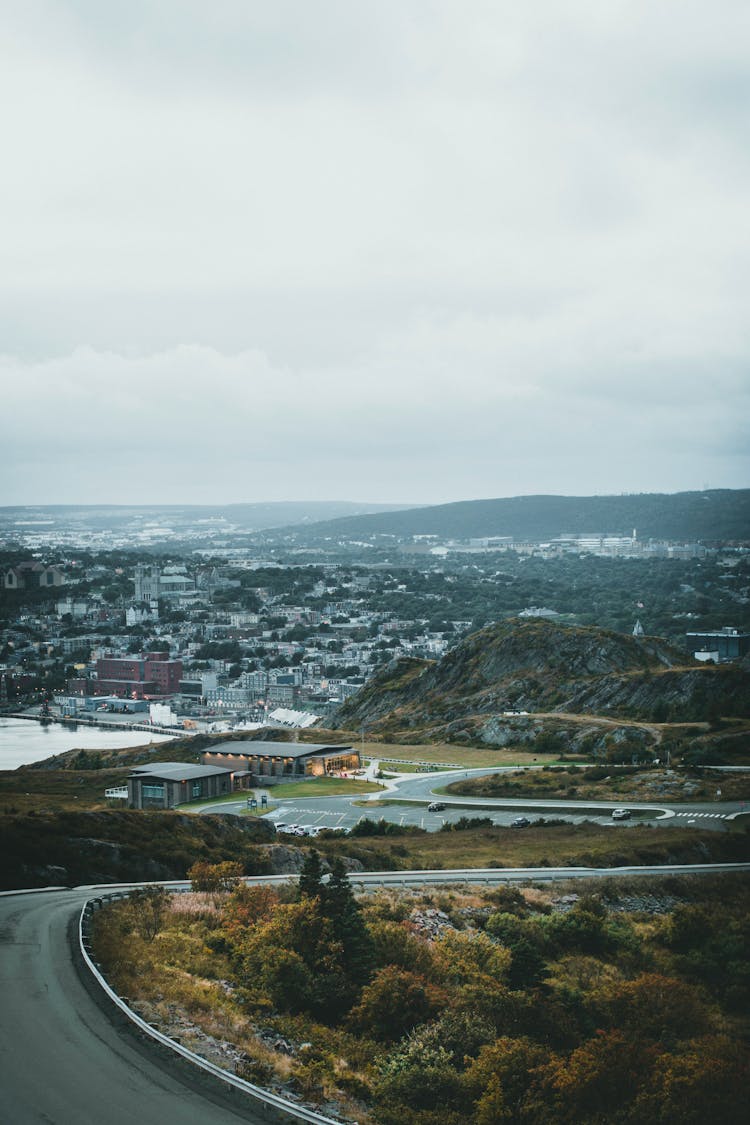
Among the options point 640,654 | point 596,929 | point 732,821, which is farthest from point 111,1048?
point 640,654

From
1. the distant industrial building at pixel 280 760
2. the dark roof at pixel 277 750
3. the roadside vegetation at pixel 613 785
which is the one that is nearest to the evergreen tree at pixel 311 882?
the roadside vegetation at pixel 613 785

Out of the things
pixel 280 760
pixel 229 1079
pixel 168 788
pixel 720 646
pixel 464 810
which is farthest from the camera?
pixel 720 646

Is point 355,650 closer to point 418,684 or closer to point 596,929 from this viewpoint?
point 418,684

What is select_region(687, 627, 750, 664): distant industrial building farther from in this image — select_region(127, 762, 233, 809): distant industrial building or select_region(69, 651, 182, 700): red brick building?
select_region(69, 651, 182, 700): red brick building

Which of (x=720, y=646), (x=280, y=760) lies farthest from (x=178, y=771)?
(x=720, y=646)

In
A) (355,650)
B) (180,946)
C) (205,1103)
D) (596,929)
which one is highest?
(205,1103)

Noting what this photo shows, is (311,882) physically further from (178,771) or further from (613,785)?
(178,771)
